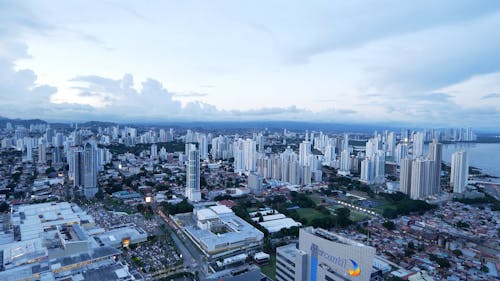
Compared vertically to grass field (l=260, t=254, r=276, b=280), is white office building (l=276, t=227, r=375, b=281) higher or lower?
higher

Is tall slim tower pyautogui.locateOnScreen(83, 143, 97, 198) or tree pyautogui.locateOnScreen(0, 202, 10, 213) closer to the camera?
tree pyautogui.locateOnScreen(0, 202, 10, 213)

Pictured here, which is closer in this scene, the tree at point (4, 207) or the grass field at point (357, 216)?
the grass field at point (357, 216)

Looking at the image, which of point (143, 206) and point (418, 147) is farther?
point (418, 147)

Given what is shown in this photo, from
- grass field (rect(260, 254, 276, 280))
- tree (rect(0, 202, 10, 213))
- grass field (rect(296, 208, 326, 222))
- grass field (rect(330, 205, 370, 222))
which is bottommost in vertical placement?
grass field (rect(260, 254, 276, 280))

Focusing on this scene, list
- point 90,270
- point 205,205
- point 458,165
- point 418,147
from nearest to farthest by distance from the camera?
1. point 90,270
2. point 205,205
3. point 458,165
4. point 418,147

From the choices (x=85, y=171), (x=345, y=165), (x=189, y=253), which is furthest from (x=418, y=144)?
(x=85, y=171)

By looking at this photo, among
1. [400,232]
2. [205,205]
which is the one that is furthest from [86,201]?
[400,232]

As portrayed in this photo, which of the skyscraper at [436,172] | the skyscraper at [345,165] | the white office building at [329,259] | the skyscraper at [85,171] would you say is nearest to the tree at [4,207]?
the skyscraper at [85,171]

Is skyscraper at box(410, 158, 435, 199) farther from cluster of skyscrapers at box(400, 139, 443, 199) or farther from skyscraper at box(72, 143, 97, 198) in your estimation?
skyscraper at box(72, 143, 97, 198)

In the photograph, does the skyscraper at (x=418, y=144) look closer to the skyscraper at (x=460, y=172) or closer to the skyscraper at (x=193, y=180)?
the skyscraper at (x=460, y=172)

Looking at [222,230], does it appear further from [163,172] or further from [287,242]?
[163,172]

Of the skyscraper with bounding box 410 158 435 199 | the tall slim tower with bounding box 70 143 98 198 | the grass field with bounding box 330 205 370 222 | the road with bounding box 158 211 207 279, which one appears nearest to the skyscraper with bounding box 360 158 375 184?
the skyscraper with bounding box 410 158 435 199
